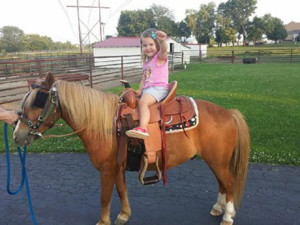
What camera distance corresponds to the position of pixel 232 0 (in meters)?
80.9

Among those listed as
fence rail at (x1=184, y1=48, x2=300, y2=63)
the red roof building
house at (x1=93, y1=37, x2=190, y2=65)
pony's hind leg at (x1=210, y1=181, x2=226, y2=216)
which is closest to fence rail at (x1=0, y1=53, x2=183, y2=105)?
pony's hind leg at (x1=210, y1=181, x2=226, y2=216)

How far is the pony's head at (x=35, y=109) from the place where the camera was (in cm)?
250

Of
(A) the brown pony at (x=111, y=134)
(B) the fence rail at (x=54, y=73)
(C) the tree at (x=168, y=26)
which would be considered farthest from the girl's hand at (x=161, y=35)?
(C) the tree at (x=168, y=26)

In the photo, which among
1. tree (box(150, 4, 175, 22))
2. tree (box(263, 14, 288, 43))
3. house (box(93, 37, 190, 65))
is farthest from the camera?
tree (box(150, 4, 175, 22))

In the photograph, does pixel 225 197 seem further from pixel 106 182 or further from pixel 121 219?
pixel 106 182

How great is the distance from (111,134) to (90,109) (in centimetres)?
35

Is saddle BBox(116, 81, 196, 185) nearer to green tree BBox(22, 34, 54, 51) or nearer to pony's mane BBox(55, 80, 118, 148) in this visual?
pony's mane BBox(55, 80, 118, 148)

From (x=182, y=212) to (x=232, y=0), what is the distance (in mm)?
89055

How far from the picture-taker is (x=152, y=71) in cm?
298

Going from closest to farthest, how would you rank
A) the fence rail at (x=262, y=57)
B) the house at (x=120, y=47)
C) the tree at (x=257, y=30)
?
the fence rail at (x=262, y=57) < the house at (x=120, y=47) < the tree at (x=257, y=30)

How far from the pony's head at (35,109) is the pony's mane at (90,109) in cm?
9

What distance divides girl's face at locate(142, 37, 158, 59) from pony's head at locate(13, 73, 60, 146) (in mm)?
1059

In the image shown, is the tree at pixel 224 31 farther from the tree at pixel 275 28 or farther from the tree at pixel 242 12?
the tree at pixel 275 28

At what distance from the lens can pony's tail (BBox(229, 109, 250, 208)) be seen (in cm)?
312
